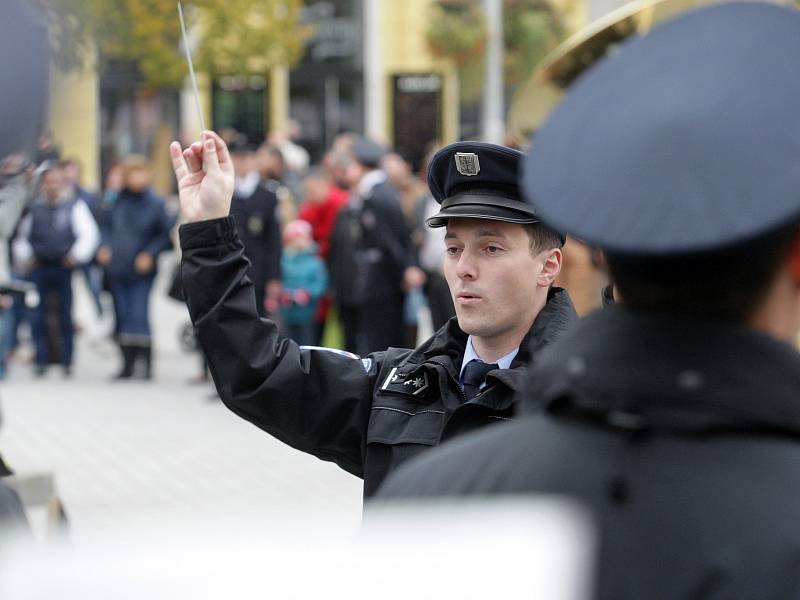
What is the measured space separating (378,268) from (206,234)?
8.17 meters

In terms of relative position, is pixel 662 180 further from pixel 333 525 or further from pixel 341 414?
pixel 341 414

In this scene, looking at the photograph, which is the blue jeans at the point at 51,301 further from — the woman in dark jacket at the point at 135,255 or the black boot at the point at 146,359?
the black boot at the point at 146,359

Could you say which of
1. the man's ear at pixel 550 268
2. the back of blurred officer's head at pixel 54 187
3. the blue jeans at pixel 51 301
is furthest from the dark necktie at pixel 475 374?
the blue jeans at pixel 51 301

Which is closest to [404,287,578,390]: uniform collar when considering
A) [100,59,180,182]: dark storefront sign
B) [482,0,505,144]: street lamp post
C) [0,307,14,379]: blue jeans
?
[0,307,14,379]: blue jeans

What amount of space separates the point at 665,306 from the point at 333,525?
467 mm

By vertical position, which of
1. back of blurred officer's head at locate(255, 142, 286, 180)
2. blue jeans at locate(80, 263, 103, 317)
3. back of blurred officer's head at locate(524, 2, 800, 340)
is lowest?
blue jeans at locate(80, 263, 103, 317)

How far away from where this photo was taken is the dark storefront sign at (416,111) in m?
33.7

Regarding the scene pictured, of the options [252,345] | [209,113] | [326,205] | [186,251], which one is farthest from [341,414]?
[209,113]

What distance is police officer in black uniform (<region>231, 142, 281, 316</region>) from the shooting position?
1129 cm

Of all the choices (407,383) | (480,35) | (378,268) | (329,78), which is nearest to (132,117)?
(329,78)

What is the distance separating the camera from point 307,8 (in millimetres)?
33281

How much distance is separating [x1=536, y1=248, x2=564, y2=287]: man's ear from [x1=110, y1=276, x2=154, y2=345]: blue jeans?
9536 millimetres

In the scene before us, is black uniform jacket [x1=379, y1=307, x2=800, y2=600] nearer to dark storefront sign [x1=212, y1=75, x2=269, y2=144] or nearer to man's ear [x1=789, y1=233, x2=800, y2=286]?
man's ear [x1=789, y1=233, x2=800, y2=286]

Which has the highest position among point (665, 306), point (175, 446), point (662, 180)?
point (662, 180)
